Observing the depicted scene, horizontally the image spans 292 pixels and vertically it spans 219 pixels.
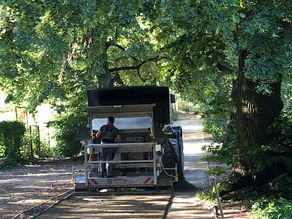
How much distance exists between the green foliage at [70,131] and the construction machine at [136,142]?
8.93 meters

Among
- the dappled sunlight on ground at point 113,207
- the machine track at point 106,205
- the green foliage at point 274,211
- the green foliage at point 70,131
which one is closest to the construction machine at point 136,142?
the machine track at point 106,205

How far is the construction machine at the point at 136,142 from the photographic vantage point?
45.0ft

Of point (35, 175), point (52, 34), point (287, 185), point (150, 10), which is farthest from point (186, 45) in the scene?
point (35, 175)

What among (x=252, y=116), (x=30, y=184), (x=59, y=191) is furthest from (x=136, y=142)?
(x=252, y=116)

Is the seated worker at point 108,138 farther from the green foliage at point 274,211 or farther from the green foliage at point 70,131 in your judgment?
the green foliage at point 70,131

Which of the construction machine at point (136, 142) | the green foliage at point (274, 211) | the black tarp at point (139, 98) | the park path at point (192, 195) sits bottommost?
the park path at point (192, 195)

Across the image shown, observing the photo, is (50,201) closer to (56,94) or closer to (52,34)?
(52,34)

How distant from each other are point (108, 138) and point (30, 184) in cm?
368

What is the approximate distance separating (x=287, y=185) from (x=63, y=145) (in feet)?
54.6

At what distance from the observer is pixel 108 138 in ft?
46.9

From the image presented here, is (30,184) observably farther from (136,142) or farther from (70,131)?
(70,131)

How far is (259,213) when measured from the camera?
9000 mm

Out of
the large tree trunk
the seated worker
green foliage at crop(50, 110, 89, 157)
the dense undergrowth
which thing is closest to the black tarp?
the seated worker

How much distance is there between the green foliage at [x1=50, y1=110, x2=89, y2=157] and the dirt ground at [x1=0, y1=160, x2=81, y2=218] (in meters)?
1.63
